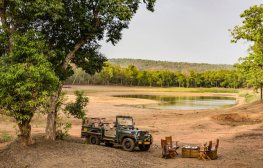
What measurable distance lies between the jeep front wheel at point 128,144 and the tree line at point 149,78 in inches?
5148

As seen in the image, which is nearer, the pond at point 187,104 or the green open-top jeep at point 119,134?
the green open-top jeep at point 119,134

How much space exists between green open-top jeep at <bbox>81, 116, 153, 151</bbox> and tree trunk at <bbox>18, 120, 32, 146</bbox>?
479cm

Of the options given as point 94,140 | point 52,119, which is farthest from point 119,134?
A: point 52,119

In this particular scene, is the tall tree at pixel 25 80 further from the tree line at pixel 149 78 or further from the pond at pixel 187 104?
the tree line at pixel 149 78

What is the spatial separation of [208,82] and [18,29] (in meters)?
174

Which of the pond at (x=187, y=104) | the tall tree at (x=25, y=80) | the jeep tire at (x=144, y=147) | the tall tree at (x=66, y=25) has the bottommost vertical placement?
the pond at (x=187, y=104)

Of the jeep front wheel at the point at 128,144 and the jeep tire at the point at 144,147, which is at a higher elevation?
the jeep front wheel at the point at 128,144

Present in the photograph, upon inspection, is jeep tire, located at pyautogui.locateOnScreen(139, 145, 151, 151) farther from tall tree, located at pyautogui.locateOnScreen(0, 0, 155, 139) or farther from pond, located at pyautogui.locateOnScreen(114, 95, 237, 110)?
pond, located at pyautogui.locateOnScreen(114, 95, 237, 110)

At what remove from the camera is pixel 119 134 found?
22.8 m

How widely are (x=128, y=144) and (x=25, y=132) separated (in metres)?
6.52

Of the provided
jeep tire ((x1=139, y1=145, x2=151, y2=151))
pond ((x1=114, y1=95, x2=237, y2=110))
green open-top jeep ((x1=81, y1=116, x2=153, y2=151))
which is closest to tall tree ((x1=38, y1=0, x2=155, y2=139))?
green open-top jeep ((x1=81, y1=116, x2=153, y2=151))

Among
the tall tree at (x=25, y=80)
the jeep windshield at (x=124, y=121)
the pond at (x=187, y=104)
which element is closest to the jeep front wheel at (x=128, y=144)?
the jeep windshield at (x=124, y=121)

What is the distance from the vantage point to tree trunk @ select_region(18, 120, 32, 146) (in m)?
20.3

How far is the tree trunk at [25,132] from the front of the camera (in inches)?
798
